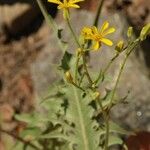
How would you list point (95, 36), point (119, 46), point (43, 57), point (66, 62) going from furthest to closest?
point (43, 57) < point (66, 62) < point (95, 36) < point (119, 46)

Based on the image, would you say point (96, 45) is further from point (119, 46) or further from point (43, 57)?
point (43, 57)

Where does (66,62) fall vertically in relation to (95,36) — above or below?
below

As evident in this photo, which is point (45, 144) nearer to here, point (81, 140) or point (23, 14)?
point (81, 140)

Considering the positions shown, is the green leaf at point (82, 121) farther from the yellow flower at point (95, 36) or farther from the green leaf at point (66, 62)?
the yellow flower at point (95, 36)

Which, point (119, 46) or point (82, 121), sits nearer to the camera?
point (119, 46)

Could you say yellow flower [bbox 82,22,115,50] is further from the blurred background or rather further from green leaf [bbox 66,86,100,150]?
the blurred background

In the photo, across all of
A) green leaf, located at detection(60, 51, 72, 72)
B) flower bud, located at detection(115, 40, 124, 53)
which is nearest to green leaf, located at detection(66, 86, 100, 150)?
green leaf, located at detection(60, 51, 72, 72)

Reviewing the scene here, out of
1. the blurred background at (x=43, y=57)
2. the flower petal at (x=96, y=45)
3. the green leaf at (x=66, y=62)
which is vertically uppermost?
the flower petal at (x=96, y=45)

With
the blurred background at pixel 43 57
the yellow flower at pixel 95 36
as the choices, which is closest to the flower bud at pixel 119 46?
the yellow flower at pixel 95 36

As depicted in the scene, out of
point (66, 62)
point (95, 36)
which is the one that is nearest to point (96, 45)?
point (95, 36)
